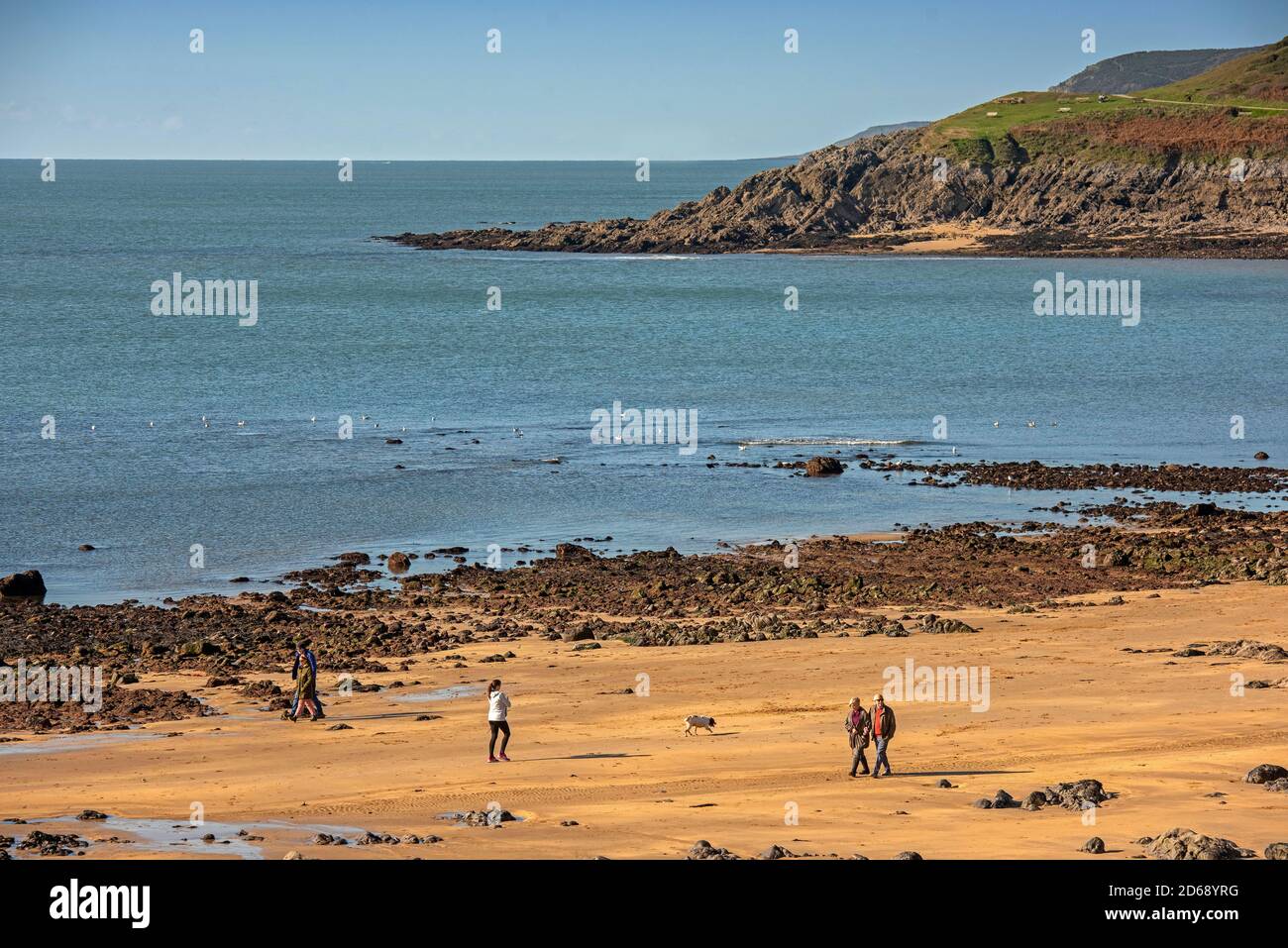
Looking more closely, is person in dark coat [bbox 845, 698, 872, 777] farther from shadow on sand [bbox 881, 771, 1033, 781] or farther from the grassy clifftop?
the grassy clifftop

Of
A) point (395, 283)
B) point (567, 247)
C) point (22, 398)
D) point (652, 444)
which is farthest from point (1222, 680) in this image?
point (567, 247)

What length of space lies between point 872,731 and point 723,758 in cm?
235

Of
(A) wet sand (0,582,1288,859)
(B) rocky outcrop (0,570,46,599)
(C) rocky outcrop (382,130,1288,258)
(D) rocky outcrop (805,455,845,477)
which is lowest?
(A) wet sand (0,582,1288,859)

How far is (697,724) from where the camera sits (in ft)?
76.5

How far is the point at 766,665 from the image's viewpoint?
2805 cm

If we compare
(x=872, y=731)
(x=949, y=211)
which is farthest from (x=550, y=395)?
(x=949, y=211)

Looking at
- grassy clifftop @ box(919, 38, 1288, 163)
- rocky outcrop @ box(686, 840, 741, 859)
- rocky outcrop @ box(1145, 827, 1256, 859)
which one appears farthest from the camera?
grassy clifftop @ box(919, 38, 1288, 163)

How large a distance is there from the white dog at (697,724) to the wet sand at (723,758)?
249 millimetres

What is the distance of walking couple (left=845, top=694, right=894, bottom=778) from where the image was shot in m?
20.8

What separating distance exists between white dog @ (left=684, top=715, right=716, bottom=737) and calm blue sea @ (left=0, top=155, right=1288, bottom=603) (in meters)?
16.9

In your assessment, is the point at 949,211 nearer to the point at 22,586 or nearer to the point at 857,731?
the point at 22,586

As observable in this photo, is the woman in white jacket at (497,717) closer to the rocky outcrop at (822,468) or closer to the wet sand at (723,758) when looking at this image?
the wet sand at (723,758)

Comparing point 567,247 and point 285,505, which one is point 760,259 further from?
point 285,505

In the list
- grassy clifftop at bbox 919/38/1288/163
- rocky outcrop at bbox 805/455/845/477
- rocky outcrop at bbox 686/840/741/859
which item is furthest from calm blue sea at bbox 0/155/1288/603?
rocky outcrop at bbox 686/840/741/859
